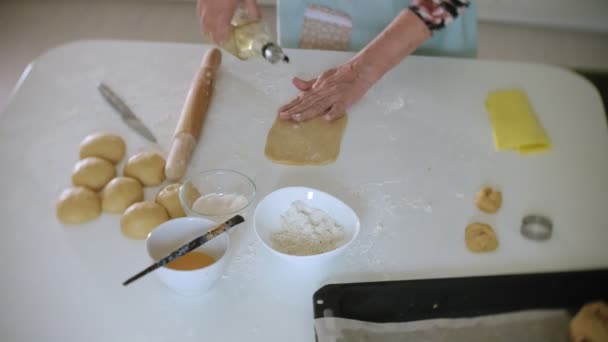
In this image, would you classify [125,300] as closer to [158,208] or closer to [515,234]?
[158,208]

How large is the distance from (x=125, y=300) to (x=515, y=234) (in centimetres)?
76

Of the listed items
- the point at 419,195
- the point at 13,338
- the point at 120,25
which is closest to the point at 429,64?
the point at 419,195

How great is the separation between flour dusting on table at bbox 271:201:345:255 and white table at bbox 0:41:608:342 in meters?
0.04

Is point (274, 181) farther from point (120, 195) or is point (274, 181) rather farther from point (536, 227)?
point (536, 227)

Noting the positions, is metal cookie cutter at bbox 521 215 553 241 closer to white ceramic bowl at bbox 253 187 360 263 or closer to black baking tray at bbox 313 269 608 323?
black baking tray at bbox 313 269 608 323

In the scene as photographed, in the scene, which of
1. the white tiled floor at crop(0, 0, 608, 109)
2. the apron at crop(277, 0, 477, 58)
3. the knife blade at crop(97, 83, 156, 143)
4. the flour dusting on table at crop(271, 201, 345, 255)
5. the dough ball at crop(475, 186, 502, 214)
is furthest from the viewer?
the white tiled floor at crop(0, 0, 608, 109)

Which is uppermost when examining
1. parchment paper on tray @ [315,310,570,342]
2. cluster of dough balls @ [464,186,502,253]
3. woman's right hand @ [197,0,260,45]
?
woman's right hand @ [197,0,260,45]

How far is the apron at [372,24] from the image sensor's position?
1419mm

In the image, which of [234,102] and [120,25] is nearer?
[234,102]

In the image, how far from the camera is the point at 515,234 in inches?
40.9

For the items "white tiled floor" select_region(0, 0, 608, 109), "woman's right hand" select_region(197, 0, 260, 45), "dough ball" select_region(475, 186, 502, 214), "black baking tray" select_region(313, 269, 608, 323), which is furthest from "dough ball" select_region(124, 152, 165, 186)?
"white tiled floor" select_region(0, 0, 608, 109)

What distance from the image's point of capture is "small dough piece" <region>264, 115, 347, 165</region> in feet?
3.81

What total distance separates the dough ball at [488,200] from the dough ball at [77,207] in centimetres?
78

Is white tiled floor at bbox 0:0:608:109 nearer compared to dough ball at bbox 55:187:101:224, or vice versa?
dough ball at bbox 55:187:101:224
